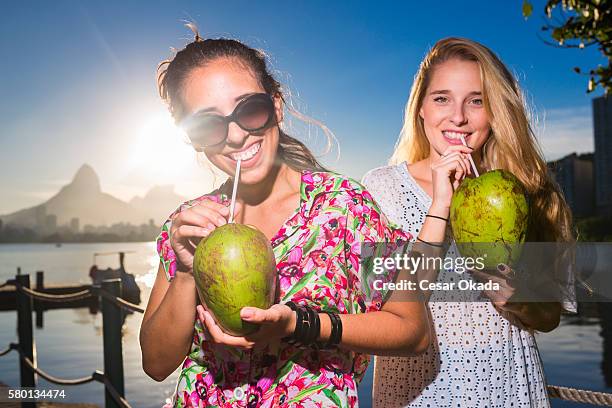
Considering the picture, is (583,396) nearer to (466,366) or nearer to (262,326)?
(466,366)

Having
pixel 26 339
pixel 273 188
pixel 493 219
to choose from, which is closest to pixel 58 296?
pixel 26 339

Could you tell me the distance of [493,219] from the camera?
1.62 meters

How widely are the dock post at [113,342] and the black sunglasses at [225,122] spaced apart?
2.42 metres

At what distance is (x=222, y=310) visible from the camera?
1344mm

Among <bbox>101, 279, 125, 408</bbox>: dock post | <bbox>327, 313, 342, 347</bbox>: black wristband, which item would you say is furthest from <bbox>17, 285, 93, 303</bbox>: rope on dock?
<bbox>327, 313, 342, 347</bbox>: black wristband

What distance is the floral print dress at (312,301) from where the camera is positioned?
1.48 metres

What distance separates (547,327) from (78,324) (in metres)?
32.2

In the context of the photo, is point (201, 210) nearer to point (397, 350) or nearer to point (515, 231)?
point (397, 350)

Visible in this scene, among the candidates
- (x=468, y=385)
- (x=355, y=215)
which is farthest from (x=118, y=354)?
(x=355, y=215)

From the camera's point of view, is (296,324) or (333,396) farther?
(333,396)

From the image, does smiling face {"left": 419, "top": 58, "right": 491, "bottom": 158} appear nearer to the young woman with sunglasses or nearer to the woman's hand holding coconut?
the young woman with sunglasses

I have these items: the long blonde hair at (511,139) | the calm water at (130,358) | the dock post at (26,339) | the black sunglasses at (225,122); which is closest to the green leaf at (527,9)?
the long blonde hair at (511,139)

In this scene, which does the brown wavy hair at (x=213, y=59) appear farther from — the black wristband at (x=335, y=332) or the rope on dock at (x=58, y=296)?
the rope on dock at (x=58, y=296)

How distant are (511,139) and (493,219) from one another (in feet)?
1.74
